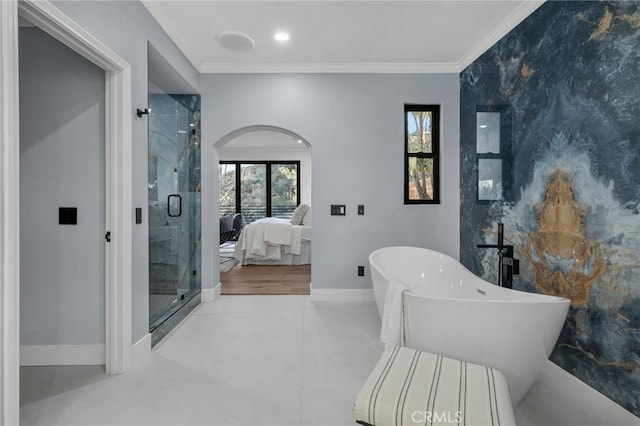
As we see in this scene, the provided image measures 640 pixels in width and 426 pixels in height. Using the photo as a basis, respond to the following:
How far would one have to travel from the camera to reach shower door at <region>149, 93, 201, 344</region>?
285 centimetres

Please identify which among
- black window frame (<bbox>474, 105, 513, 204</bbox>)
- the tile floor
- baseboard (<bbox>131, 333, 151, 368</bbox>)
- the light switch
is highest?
black window frame (<bbox>474, 105, 513, 204</bbox>)

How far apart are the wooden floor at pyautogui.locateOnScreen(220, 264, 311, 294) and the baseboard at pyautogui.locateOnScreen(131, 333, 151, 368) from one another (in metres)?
1.58

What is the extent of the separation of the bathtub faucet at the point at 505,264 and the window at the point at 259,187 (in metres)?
6.69

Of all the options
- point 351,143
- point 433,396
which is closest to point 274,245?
point 351,143

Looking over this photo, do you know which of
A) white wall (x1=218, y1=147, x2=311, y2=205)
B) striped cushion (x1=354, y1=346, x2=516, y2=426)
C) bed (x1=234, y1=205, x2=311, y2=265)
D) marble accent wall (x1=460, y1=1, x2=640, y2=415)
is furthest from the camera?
white wall (x1=218, y1=147, x2=311, y2=205)

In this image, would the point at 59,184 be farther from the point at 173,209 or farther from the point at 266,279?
the point at 266,279

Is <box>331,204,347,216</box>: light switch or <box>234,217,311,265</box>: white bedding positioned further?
<box>234,217,311,265</box>: white bedding

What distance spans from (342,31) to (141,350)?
9.51 feet

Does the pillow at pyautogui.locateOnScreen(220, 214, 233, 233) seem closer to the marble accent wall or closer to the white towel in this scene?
the marble accent wall

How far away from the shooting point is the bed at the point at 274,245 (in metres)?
5.47

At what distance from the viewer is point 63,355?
2168 mm
